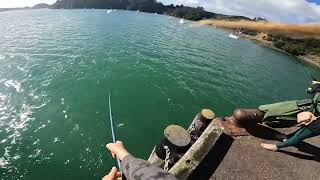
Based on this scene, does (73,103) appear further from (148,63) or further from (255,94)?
(255,94)

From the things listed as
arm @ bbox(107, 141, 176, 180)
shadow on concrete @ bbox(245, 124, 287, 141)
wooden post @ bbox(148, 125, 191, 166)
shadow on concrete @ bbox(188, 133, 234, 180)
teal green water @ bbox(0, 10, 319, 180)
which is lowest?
teal green water @ bbox(0, 10, 319, 180)

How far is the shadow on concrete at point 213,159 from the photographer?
7.67 m

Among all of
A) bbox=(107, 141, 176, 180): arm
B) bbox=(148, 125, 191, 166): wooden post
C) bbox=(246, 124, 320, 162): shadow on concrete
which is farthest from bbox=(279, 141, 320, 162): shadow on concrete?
bbox=(107, 141, 176, 180): arm

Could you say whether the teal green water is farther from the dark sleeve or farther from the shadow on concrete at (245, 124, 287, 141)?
the shadow on concrete at (245, 124, 287, 141)

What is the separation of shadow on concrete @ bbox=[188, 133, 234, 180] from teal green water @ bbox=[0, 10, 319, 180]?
180 inches

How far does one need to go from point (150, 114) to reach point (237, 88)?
1217 cm

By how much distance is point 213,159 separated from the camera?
824 cm

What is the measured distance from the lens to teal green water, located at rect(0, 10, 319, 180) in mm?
13359

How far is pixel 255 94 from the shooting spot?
88.3 feet

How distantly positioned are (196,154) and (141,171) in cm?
411

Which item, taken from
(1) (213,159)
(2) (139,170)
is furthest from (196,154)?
(2) (139,170)

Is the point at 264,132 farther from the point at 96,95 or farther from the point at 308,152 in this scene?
the point at 96,95

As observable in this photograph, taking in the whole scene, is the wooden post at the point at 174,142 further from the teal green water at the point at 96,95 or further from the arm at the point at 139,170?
the arm at the point at 139,170

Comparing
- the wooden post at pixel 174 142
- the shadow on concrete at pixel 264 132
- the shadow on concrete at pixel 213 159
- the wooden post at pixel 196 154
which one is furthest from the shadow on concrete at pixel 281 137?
the wooden post at pixel 174 142
